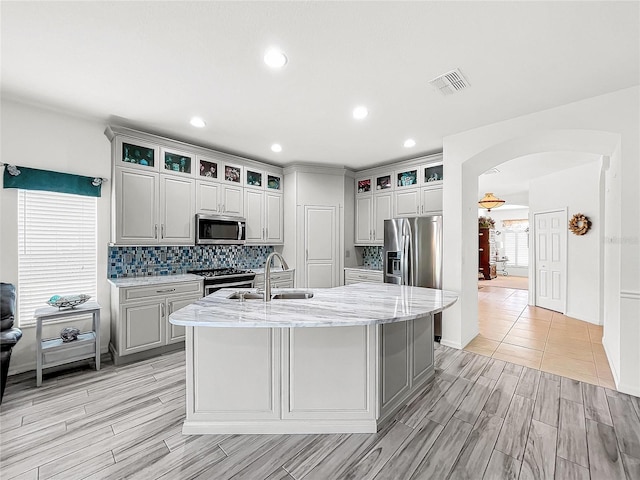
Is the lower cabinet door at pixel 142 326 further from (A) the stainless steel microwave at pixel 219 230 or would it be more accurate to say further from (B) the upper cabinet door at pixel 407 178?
(B) the upper cabinet door at pixel 407 178

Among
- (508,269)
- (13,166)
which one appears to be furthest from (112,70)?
(508,269)

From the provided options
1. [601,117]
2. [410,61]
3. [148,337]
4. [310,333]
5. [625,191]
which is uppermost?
[410,61]

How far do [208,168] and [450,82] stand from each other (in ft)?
10.5

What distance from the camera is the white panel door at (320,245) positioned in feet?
15.8

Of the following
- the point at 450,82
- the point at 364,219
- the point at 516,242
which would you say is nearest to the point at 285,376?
the point at 450,82

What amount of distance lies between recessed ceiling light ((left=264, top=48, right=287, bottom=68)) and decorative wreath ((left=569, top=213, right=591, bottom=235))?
562cm

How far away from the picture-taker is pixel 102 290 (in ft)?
10.9

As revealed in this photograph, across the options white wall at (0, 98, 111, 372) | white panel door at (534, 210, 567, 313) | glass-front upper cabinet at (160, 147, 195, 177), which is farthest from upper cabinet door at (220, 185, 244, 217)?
white panel door at (534, 210, 567, 313)

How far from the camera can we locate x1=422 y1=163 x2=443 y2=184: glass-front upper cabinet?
4152mm

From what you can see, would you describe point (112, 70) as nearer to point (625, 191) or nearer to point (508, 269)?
point (625, 191)

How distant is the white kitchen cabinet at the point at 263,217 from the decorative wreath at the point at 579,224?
16.9 ft

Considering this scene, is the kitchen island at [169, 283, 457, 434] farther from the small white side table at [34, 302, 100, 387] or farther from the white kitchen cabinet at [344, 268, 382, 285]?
the white kitchen cabinet at [344, 268, 382, 285]

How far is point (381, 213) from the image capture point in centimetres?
488

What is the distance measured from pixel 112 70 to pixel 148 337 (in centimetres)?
265
